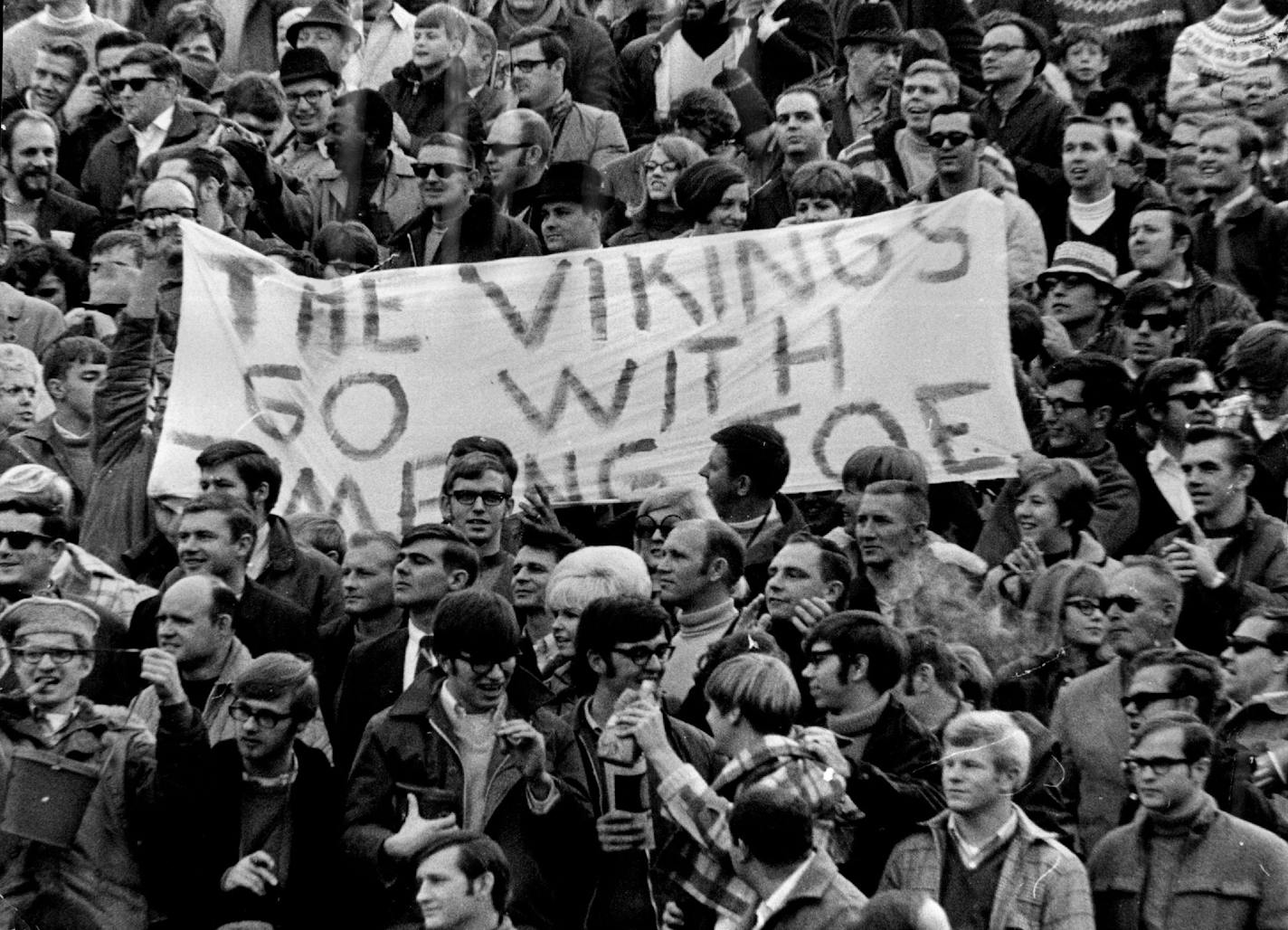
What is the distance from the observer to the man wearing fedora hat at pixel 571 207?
45.2ft

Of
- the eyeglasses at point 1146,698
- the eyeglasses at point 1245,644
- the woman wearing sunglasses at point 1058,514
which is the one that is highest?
the woman wearing sunglasses at point 1058,514

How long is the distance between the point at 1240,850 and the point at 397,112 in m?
9.02

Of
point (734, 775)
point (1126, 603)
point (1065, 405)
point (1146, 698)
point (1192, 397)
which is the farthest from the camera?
point (1065, 405)

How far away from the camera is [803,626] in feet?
32.7

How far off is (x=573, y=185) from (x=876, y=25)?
284 cm

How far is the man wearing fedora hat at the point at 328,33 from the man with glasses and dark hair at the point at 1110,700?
7.82 meters

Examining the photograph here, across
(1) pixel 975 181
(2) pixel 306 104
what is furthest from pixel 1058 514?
(2) pixel 306 104

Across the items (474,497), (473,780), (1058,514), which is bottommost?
(473,780)

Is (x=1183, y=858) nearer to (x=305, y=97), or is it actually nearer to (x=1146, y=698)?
(x=1146, y=698)

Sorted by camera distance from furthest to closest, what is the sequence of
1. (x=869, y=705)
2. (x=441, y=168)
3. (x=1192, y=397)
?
(x=441, y=168), (x=1192, y=397), (x=869, y=705)

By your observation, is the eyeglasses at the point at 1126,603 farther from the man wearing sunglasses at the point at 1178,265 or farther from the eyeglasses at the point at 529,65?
the eyeglasses at the point at 529,65

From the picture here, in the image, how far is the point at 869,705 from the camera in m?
9.25

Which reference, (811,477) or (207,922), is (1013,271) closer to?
(811,477)

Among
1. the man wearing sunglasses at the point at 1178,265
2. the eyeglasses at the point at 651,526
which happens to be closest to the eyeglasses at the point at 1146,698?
the eyeglasses at the point at 651,526
